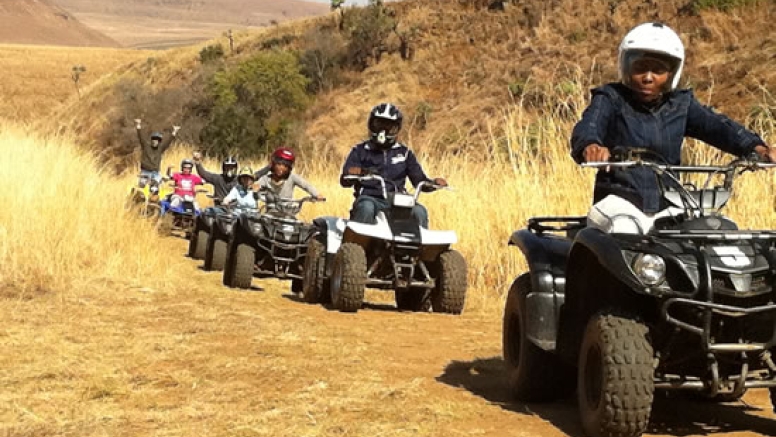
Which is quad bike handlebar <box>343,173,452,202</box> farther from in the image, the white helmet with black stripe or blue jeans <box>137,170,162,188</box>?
blue jeans <box>137,170,162,188</box>

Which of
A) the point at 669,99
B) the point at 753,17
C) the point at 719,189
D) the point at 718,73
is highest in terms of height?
the point at 753,17

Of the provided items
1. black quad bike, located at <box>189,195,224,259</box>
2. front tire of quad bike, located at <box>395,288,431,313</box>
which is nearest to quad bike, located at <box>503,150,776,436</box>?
front tire of quad bike, located at <box>395,288,431,313</box>

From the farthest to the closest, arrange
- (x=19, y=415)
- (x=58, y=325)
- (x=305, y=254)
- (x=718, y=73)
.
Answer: (x=718, y=73), (x=305, y=254), (x=58, y=325), (x=19, y=415)

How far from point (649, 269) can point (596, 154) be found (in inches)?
23.3

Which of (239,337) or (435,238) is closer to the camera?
(239,337)

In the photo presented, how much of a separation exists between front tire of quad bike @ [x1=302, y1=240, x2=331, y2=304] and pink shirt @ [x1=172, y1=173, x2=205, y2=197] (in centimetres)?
903

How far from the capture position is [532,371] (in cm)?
520

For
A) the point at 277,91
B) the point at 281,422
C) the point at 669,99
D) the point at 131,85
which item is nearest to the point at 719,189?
the point at 669,99

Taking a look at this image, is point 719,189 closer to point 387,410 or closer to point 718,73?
point 387,410

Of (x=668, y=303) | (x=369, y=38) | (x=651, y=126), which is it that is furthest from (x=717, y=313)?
(x=369, y=38)

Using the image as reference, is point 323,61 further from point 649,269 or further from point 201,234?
point 649,269

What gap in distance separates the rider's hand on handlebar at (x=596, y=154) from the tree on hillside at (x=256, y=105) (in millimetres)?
33827

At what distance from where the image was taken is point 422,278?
32.1 feet

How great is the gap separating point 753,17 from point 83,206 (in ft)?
86.0
